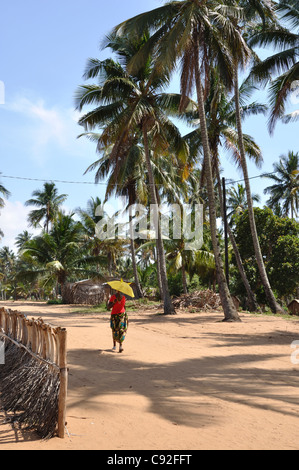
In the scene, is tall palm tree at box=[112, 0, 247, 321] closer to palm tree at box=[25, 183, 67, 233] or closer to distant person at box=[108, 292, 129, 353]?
distant person at box=[108, 292, 129, 353]

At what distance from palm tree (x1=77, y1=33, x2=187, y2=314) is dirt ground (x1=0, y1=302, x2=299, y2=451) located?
810 centimetres

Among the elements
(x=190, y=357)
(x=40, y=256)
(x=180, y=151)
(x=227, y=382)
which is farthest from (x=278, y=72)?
(x=40, y=256)

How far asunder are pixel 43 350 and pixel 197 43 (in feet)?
41.8

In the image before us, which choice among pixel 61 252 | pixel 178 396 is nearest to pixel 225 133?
pixel 61 252

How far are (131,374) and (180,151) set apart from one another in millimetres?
13083

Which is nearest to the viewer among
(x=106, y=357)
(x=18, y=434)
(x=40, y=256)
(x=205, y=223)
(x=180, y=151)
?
(x=18, y=434)

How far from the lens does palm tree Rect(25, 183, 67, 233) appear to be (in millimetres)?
43531

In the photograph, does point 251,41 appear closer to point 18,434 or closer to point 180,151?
point 180,151

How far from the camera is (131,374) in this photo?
7.08 m

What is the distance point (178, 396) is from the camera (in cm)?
586

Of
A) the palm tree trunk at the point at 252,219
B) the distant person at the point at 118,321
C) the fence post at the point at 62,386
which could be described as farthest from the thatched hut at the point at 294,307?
the fence post at the point at 62,386

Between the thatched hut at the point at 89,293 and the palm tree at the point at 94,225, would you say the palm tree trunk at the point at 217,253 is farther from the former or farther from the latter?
the palm tree at the point at 94,225

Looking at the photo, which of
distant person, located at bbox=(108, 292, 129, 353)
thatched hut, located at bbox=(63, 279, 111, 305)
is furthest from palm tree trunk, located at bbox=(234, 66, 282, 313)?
thatched hut, located at bbox=(63, 279, 111, 305)

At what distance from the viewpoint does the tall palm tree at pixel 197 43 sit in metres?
13.8
